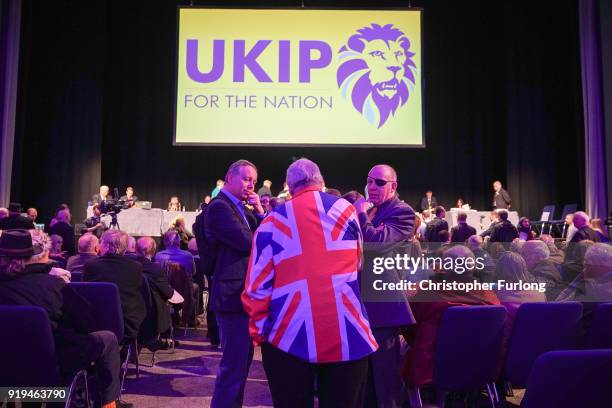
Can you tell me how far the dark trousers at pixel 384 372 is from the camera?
8.57ft

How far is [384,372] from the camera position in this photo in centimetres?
264

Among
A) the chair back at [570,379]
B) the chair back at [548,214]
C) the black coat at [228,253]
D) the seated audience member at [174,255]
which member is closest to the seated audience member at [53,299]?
the black coat at [228,253]

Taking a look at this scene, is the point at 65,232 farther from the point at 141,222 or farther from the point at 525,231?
the point at 525,231

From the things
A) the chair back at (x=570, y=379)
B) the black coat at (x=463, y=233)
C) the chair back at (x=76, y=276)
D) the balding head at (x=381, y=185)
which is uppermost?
the balding head at (x=381, y=185)

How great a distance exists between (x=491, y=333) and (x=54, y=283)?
2.27 metres

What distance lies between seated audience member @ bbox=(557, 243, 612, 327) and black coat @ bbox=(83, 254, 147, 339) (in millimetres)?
2873

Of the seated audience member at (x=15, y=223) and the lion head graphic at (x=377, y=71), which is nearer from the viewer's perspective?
the seated audience member at (x=15, y=223)

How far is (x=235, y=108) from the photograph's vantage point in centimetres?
1158

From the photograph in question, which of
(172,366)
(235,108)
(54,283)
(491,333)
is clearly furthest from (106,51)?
(491,333)

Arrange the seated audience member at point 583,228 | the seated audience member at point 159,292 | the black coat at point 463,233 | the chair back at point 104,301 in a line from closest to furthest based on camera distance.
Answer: the chair back at point 104,301 → the seated audience member at point 159,292 → the seated audience member at point 583,228 → the black coat at point 463,233

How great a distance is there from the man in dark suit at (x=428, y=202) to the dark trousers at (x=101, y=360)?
10.5 metres

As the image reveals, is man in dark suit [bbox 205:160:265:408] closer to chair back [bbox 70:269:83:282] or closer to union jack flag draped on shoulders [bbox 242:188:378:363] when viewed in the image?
union jack flag draped on shoulders [bbox 242:188:378:363]

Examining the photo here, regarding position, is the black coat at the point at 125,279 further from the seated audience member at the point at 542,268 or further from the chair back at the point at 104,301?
the seated audience member at the point at 542,268

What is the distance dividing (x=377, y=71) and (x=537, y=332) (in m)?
9.17
